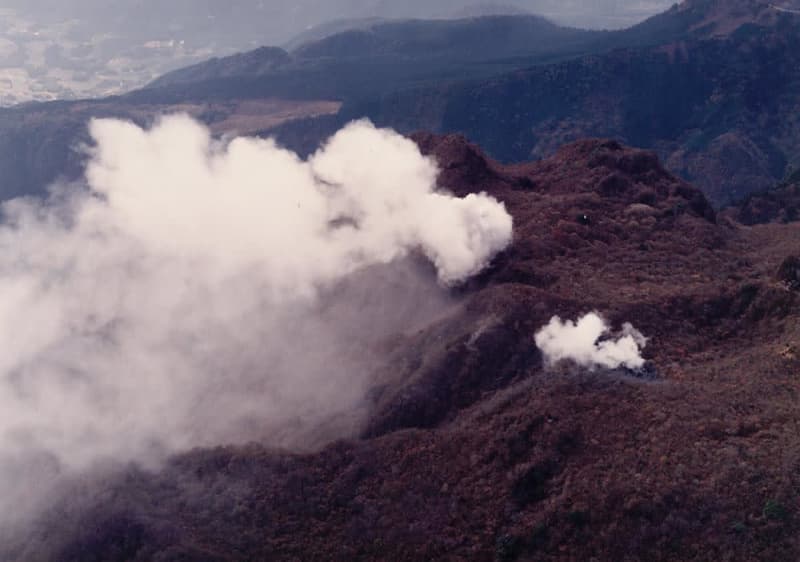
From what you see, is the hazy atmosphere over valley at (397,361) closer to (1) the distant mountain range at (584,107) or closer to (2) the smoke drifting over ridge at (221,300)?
(2) the smoke drifting over ridge at (221,300)

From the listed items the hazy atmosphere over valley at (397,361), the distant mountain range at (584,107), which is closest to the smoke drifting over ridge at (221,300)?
the hazy atmosphere over valley at (397,361)

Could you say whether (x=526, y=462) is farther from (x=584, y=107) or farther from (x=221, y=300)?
(x=584, y=107)

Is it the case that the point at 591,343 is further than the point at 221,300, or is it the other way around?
the point at 221,300

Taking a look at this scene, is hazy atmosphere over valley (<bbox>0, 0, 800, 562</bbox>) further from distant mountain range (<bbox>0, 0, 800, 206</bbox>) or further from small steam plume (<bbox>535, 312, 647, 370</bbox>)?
distant mountain range (<bbox>0, 0, 800, 206</bbox>)

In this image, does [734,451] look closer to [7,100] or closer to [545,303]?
[545,303]

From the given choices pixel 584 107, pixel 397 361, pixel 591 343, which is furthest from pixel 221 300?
pixel 584 107

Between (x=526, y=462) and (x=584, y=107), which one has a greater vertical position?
(x=584, y=107)

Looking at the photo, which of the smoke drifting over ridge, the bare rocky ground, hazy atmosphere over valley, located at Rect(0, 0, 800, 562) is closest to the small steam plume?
hazy atmosphere over valley, located at Rect(0, 0, 800, 562)

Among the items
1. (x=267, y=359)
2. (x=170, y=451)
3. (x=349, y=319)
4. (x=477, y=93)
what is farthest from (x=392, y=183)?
(x=477, y=93)
